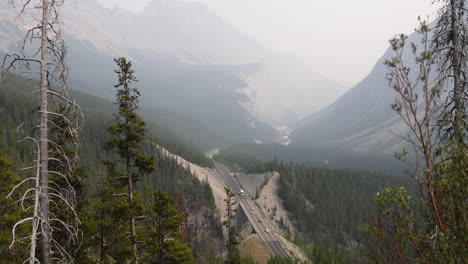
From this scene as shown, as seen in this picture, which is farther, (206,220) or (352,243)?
(352,243)

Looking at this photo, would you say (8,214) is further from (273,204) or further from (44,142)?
(273,204)

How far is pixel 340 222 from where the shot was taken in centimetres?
10294

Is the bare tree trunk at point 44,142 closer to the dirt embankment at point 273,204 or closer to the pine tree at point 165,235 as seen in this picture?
the pine tree at point 165,235

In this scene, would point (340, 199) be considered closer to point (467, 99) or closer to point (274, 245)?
point (274, 245)

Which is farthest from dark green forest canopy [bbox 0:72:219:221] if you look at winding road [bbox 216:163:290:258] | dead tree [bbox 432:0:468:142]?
dead tree [bbox 432:0:468:142]

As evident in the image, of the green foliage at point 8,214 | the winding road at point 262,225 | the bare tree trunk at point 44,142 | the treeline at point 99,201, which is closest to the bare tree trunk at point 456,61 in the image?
the treeline at point 99,201

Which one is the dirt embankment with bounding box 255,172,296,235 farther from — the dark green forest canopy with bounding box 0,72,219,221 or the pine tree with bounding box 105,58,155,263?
the pine tree with bounding box 105,58,155,263

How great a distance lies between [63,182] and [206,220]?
69.8 meters

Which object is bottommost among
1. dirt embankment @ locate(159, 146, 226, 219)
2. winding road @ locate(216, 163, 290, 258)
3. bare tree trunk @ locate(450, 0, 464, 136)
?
winding road @ locate(216, 163, 290, 258)

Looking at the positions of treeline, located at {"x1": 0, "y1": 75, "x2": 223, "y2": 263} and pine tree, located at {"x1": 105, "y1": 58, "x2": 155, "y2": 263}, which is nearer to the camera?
pine tree, located at {"x1": 105, "y1": 58, "x2": 155, "y2": 263}

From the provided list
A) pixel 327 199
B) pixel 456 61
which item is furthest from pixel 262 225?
pixel 456 61

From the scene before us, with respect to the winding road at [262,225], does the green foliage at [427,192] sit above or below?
above

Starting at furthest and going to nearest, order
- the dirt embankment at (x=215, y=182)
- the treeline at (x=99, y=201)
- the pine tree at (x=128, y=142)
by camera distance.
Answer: the dirt embankment at (x=215, y=182)
the treeline at (x=99, y=201)
the pine tree at (x=128, y=142)

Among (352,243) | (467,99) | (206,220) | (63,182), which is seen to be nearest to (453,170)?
(467,99)
